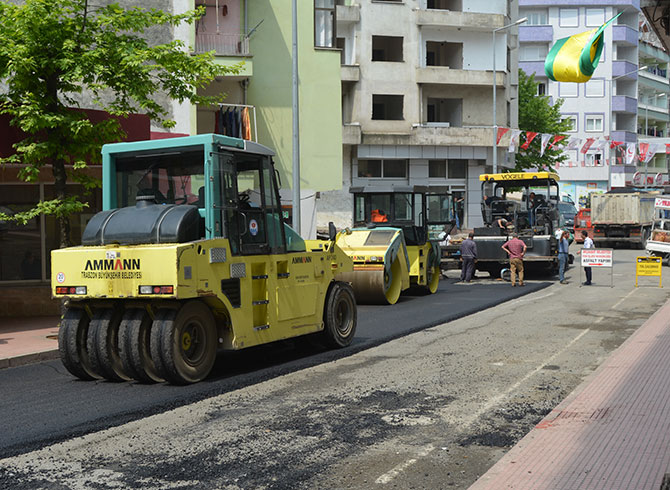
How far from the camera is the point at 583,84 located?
69125 mm

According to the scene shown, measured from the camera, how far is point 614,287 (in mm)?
23141

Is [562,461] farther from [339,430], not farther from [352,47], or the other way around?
[352,47]

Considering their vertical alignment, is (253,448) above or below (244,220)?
below

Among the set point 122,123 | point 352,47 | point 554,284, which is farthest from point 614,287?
point 352,47

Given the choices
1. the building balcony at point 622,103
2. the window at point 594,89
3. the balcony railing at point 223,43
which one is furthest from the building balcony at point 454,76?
the building balcony at point 622,103

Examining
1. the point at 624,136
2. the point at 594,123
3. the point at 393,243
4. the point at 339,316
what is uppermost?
the point at 594,123

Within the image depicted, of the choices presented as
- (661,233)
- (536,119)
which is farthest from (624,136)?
(661,233)

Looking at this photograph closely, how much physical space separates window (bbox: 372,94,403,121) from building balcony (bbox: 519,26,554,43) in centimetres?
2884

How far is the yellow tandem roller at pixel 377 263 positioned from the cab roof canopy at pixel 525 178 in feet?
28.8

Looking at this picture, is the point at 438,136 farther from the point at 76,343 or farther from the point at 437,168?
the point at 76,343

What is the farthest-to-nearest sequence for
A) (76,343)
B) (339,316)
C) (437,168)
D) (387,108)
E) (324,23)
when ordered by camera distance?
(437,168) → (387,108) → (324,23) → (339,316) → (76,343)

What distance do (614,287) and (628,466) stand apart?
708 inches

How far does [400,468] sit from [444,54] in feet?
138

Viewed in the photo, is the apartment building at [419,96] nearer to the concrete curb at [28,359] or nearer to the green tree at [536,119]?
the green tree at [536,119]
